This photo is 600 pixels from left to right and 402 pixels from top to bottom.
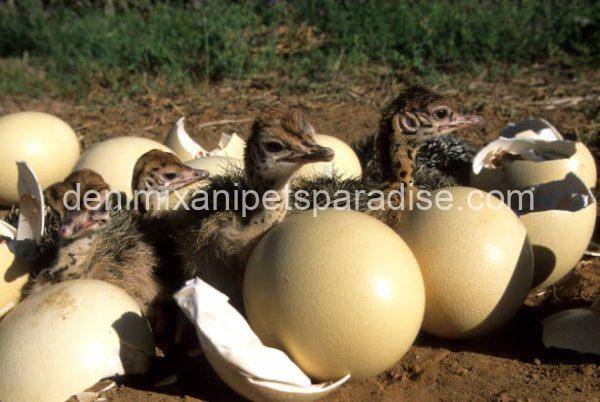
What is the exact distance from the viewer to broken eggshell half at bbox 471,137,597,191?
4.57 meters

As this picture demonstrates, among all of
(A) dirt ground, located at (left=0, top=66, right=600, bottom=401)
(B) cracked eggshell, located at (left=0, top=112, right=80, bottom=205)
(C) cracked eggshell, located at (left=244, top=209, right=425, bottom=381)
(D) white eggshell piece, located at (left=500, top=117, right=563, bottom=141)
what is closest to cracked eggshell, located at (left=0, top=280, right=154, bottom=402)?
(A) dirt ground, located at (left=0, top=66, right=600, bottom=401)

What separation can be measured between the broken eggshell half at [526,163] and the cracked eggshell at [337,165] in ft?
2.86

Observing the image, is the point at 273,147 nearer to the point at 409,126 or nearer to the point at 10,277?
the point at 409,126

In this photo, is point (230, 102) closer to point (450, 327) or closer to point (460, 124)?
point (460, 124)

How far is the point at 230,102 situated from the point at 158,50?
1458 millimetres

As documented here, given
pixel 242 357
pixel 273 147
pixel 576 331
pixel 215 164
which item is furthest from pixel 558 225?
pixel 215 164

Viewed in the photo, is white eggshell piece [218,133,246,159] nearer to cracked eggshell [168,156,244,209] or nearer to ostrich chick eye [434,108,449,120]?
cracked eggshell [168,156,244,209]

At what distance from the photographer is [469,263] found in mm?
3676

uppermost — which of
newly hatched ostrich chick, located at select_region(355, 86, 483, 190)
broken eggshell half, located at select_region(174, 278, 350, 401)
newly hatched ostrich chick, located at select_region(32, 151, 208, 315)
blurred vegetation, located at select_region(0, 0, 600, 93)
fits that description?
blurred vegetation, located at select_region(0, 0, 600, 93)

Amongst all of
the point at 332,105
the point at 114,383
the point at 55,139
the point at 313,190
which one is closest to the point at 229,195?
the point at 313,190

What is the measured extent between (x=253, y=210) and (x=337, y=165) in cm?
141

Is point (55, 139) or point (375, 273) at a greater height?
point (55, 139)

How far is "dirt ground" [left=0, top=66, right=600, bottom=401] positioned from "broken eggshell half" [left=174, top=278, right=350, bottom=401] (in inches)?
10.1

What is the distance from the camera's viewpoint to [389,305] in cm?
329
